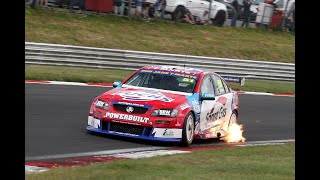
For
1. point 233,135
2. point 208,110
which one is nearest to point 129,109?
point 208,110

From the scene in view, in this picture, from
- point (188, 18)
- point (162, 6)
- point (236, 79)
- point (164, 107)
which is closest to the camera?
point (164, 107)

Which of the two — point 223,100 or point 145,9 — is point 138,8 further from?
point 223,100

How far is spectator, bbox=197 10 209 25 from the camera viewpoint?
31.2 metres

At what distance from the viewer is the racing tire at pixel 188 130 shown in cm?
1096

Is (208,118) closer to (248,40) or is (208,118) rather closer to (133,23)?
(133,23)

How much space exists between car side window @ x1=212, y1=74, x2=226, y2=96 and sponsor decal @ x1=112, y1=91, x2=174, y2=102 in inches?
63.0

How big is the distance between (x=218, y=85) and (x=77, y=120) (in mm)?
2685

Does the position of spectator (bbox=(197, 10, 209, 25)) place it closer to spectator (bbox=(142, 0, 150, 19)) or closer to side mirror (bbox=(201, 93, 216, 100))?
spectator (bbox=(142, 0, 150, 19))

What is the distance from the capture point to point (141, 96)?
1107cm

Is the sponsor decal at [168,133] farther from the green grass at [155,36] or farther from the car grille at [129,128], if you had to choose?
the green grass at [155,36]

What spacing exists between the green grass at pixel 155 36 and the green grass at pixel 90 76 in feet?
13.1

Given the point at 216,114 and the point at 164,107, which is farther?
the point at 216,114

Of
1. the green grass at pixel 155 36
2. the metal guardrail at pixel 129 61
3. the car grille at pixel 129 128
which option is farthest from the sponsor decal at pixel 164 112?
the green grass at pixel 155 36
